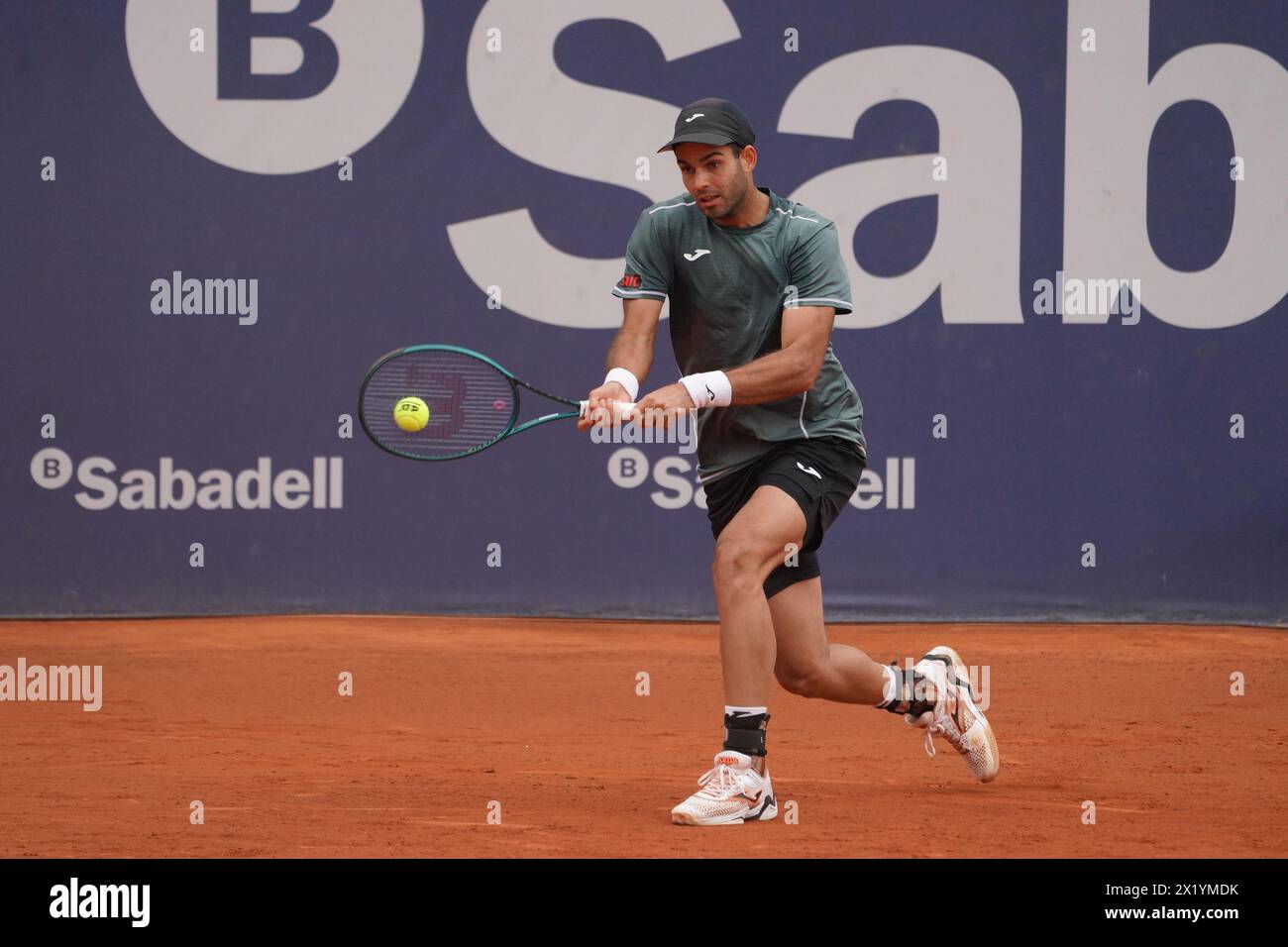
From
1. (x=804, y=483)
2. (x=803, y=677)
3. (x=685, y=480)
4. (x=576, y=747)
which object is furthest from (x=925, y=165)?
(x=803, y=677)

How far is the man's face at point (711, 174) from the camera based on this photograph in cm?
379

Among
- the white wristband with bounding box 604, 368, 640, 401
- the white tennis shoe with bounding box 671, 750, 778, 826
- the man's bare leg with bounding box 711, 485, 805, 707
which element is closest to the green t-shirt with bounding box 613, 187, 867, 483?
the white wristband with bounding box 604, 368, 640, 401

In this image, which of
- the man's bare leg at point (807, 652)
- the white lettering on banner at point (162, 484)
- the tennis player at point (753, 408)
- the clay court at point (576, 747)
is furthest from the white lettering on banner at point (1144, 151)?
the man's bare leg at point (807, 652)

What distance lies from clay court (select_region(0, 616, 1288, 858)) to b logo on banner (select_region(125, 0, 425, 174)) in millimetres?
2170

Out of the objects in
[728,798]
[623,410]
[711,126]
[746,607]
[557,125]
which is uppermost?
[557,125]

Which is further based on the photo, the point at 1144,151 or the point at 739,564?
the point at 1144,151

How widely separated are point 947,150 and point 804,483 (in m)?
4.02

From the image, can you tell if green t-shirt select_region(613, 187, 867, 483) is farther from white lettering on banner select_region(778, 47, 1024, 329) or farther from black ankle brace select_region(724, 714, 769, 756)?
white lettering on banner select_region(778, 47, 1024, 329)

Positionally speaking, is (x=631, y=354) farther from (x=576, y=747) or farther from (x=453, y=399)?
(x=576, y=747)

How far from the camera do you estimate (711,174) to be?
3.81 meters

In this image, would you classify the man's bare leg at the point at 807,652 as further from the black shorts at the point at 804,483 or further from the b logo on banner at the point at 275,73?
the b logo on banner at the point at 275,73

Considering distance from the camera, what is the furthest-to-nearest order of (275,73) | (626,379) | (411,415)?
(275,73) → (411,415) → (626,379)

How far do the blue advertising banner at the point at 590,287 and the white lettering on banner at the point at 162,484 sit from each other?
0.05 ft

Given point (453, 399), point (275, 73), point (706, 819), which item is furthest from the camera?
point (275, 73)
